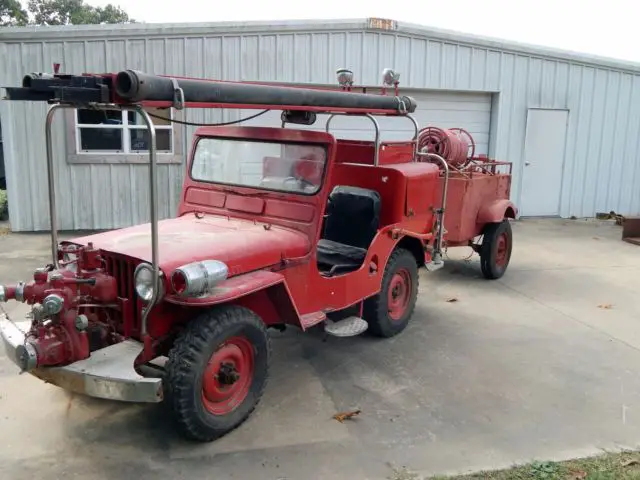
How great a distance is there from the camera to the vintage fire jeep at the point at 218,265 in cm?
332

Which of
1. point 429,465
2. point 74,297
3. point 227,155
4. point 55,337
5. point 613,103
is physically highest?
point 613,103

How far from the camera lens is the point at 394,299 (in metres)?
5.73

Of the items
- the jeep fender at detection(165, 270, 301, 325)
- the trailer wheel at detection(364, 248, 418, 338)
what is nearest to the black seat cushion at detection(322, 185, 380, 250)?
the trailer wheel at detection(364, 248, 418, 338)

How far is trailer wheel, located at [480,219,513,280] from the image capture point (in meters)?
7.62

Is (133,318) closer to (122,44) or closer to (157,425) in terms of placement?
(157,425)

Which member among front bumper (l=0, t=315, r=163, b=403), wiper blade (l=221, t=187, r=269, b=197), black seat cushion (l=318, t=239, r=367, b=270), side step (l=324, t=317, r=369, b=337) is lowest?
side step (l=324, t=317, r=369, b=337)

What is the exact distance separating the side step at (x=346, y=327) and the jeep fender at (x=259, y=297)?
57 centimetres

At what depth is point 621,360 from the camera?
521 centimetres

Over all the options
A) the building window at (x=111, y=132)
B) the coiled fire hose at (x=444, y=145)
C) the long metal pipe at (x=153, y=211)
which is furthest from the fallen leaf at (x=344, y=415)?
the building window at (x=111, y=132)

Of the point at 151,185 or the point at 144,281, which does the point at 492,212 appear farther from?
the point at 151,185

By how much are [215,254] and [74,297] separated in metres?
0.87

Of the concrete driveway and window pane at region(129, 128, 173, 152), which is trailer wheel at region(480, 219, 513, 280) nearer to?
the concrete driveway

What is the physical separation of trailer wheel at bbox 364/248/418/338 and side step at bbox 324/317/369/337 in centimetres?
31

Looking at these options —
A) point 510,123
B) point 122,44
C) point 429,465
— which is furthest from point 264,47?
point 429,465
